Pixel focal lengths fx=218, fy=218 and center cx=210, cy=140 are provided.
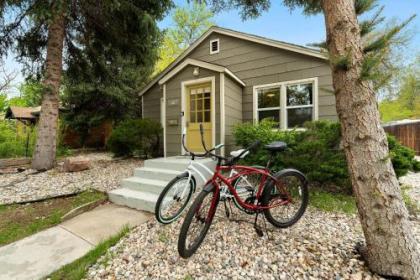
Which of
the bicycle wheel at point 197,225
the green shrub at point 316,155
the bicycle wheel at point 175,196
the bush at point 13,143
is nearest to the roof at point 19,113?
the bush at point 13,143

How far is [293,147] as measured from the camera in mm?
4176

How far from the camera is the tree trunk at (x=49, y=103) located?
592cm

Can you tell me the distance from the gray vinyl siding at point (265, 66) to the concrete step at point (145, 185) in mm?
3537

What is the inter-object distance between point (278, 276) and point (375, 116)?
1679mm

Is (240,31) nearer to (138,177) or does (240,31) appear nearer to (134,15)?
(134,15)

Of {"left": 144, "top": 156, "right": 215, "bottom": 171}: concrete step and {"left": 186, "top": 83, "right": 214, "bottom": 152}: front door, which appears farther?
{"left": 186, "top": 83, "right": 214, "bottom": 152}: front door


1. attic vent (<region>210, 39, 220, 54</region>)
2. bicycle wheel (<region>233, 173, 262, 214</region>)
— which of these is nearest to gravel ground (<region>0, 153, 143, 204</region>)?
bicycle wheel (<region>233, 173, 262, 214</region>)

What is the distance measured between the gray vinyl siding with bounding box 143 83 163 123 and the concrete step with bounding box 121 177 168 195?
4.75m

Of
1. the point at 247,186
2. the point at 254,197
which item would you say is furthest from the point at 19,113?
the point at 254,197

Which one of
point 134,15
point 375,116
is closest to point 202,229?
point 375,116

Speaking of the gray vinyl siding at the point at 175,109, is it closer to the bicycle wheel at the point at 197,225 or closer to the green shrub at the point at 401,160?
the bicycle wheel at the point at 197,225

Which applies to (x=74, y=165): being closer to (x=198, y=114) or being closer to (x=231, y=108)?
(x=198, y=114)

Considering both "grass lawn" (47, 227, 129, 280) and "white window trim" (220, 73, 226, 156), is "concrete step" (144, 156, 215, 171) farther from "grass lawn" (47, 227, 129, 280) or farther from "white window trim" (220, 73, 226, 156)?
"grass lawn" (47, 227, 129, 280)

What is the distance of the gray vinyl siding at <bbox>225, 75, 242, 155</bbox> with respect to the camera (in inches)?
213
